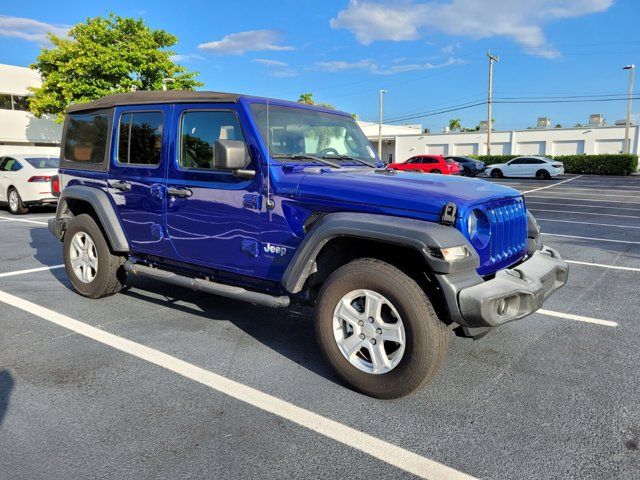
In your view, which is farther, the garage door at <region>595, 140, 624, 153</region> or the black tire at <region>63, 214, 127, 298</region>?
the garage door at <region>595, 140, 624, 153</region>

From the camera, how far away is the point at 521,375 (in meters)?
3.50

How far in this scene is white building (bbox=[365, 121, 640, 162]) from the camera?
4622cm

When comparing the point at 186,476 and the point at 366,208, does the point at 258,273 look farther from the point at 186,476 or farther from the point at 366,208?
the point at 186,476

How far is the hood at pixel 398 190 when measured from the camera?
9.96ft

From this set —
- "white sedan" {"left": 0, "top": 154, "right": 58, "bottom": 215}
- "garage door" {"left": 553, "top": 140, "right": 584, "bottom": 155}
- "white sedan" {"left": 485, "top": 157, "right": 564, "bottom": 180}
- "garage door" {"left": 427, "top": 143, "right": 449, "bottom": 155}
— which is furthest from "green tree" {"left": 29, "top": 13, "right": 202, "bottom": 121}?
"garage door" {"left": 553, "top": 140, "right": 584, "bottom": 155}

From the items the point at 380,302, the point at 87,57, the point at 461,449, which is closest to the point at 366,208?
the point at 380,302

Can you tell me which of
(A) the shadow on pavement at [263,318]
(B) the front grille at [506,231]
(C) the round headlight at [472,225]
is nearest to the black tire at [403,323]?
(A) the shadow on pavement at [263,318]

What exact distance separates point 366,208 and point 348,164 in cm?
110

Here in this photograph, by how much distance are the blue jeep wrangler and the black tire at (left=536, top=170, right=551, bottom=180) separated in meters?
28.5

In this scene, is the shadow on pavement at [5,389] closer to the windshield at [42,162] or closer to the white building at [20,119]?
the windshield at [42,162]

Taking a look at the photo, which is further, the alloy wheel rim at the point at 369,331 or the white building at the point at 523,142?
the white building at the point at 523,142

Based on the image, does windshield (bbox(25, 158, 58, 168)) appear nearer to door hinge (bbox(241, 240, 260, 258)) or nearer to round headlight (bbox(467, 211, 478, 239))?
door hinge (bbox(241, 240, 260, 258))

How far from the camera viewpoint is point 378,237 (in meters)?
2.97

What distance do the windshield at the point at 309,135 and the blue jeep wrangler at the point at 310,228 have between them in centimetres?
1
